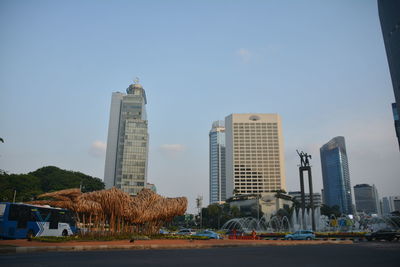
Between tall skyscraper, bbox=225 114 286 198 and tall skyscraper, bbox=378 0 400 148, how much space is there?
105574mm

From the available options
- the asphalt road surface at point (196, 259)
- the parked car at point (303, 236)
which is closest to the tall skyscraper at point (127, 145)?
the parked car at point (303, 236)

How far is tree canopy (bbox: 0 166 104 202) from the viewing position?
50844 millimetres

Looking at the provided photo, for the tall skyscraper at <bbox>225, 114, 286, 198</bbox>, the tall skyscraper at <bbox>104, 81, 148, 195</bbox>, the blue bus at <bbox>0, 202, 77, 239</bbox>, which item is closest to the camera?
the blue bus at <bbox>0, 202, 77, 239</bbox>

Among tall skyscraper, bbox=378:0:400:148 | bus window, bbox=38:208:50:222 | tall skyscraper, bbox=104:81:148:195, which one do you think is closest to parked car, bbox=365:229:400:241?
bus window, bbox=38:208:50:222

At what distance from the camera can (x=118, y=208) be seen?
2250 centimetres

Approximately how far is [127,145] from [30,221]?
87.5 m

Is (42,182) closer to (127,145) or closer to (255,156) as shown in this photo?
(127,145)

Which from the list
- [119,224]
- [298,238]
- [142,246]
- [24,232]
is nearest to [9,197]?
[24,232]

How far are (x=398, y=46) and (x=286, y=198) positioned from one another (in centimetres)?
7592

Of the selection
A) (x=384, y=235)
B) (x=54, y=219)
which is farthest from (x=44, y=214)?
(x=384, y=235)

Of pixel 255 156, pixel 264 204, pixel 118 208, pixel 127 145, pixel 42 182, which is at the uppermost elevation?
pixel 255 156

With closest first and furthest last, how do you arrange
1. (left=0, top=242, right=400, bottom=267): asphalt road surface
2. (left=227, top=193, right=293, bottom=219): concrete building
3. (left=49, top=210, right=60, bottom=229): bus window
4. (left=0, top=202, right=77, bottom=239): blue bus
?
1. (left=0, top=242, right=400, bottom=267): asphalt road surface
2. (left=0, top=202, right=77, bottom=239): blue bus
3. (left=49, top=210, right=60, bottom=229): bus window
4. (left=227, top=193, right=293, bottom=219): concrete building

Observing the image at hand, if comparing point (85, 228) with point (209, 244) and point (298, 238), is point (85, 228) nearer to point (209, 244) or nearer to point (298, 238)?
point (209, 244)

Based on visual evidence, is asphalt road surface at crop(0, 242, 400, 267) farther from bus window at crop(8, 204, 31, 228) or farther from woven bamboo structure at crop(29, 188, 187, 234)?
bus window at crop(8, 204, 31, 228)
